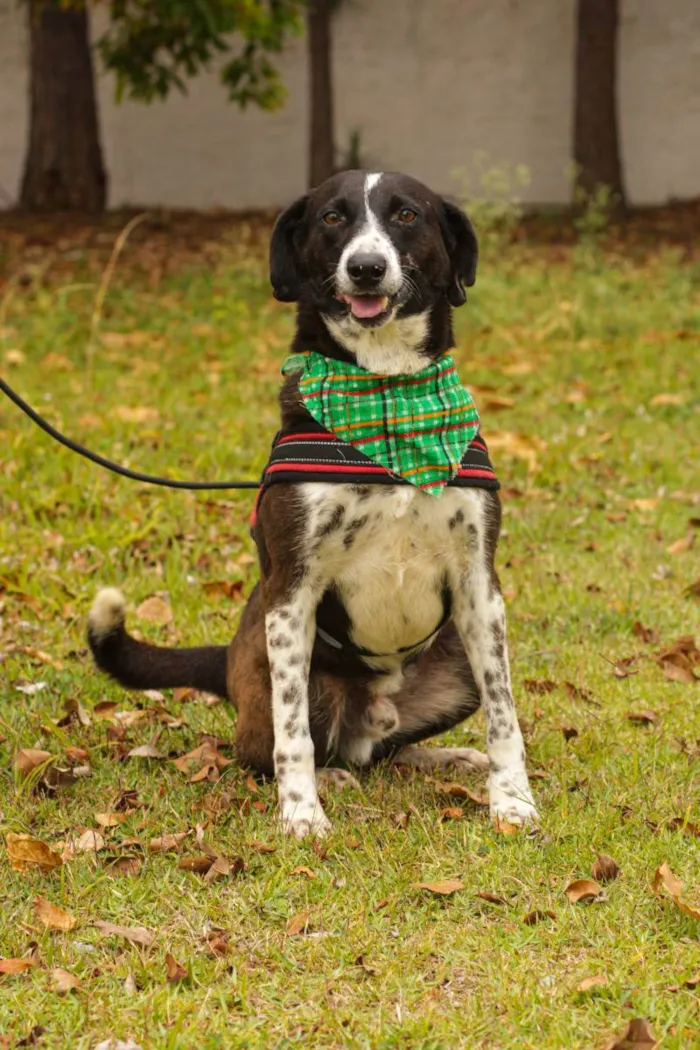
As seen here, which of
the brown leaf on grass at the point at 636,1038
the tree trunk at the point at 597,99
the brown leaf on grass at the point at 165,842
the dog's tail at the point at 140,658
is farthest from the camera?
the tree trunk at the point at 597,99

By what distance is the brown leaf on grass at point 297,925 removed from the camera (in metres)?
2.79

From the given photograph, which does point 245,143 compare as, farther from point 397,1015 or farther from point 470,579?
point 397,1015

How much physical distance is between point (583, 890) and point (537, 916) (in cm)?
14

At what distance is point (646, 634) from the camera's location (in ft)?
15.4

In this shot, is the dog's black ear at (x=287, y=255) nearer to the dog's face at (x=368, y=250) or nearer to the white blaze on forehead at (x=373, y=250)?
the dog's face at (x=368, y=250)

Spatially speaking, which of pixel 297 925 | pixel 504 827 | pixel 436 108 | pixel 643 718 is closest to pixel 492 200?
pixel 436 108

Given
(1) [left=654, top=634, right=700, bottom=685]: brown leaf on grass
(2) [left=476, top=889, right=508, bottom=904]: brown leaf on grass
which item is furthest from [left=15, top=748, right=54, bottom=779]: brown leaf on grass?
(1) [left=654, top=634, right=700, bottom=685]: brown leaf on grass

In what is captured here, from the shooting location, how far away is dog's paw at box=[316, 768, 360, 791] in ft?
11.8

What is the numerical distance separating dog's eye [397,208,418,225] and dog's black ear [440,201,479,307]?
0.16 m

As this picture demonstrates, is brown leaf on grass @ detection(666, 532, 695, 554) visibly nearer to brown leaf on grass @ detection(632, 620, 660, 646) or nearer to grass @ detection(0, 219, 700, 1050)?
grass @ detection(0, 219, 700, 1050)

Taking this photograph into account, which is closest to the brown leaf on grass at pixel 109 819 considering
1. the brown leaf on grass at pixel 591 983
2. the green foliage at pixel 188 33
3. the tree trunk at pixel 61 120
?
the brown leaf on grass at pixel 591 983

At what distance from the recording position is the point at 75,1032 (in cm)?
245

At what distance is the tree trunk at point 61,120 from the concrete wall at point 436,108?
255 centimetres

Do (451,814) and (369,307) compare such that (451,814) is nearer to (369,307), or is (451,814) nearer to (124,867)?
(124,867)
